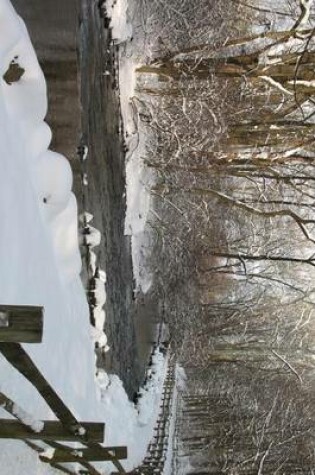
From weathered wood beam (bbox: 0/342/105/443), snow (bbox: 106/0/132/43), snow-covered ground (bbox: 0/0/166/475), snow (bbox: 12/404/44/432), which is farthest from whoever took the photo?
snow (bbox: 106/0/132/43)

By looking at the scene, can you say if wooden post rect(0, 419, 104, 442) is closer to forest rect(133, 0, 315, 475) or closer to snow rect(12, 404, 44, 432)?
snow rect(12, 404, 44, 432)

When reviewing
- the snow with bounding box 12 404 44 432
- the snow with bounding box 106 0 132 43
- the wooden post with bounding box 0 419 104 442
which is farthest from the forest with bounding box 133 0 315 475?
the snow with bounding box 12 404 44 432

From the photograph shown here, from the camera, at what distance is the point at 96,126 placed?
25.9 ft

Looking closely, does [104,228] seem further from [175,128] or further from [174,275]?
[174,275]

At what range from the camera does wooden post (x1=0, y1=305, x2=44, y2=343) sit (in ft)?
6.79

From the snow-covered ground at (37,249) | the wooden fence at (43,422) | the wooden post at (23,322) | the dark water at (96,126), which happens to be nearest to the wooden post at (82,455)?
the wooden fence at (43,422)

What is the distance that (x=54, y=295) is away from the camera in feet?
17.6

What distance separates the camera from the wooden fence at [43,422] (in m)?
2.10

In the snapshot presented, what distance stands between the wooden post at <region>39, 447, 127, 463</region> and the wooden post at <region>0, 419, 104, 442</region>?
1034mm

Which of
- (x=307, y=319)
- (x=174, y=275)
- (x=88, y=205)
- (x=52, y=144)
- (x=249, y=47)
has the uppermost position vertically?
(x=249, y=47)

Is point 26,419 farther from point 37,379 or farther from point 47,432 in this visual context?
point 47,432

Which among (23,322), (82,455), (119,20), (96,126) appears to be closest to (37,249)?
(82,455)

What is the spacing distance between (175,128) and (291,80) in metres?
1.92

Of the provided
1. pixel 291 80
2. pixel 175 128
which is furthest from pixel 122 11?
pixel 291 80
